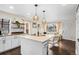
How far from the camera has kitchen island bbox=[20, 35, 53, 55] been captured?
1.85 meters

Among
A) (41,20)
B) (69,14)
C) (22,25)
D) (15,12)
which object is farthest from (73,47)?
(15,12)

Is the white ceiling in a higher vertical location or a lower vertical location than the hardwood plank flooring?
higher

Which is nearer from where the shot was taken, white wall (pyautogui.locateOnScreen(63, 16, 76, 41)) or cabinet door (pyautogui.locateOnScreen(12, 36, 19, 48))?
white wall (pyautogui.locateOnScreen(63, 16, 76, 41))

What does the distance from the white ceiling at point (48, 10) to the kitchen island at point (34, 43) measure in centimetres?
41

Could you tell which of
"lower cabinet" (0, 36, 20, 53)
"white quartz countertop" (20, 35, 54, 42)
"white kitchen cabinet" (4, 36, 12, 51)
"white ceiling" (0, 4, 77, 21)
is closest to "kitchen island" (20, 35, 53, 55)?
"white quartz countertop" (20, 35, 54, 42)

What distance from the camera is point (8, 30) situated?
6.10ft

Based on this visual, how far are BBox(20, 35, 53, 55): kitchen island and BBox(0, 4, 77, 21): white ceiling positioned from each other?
411 mm

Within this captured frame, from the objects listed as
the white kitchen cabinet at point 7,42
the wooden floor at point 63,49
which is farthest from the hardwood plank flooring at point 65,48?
the white kitchen cabinet at point 7,42

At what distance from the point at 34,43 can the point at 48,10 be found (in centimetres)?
71

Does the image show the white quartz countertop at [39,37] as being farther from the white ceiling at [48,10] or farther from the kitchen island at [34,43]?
the white ceiling at [48,10]

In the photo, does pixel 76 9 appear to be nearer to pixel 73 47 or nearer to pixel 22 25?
pixel 73 47

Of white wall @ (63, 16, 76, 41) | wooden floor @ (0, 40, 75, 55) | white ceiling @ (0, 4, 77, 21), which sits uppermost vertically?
white ceiling @ (0, 4, 77, 21)

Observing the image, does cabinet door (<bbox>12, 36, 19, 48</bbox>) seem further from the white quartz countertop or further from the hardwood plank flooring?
the hardwood plank flooring
